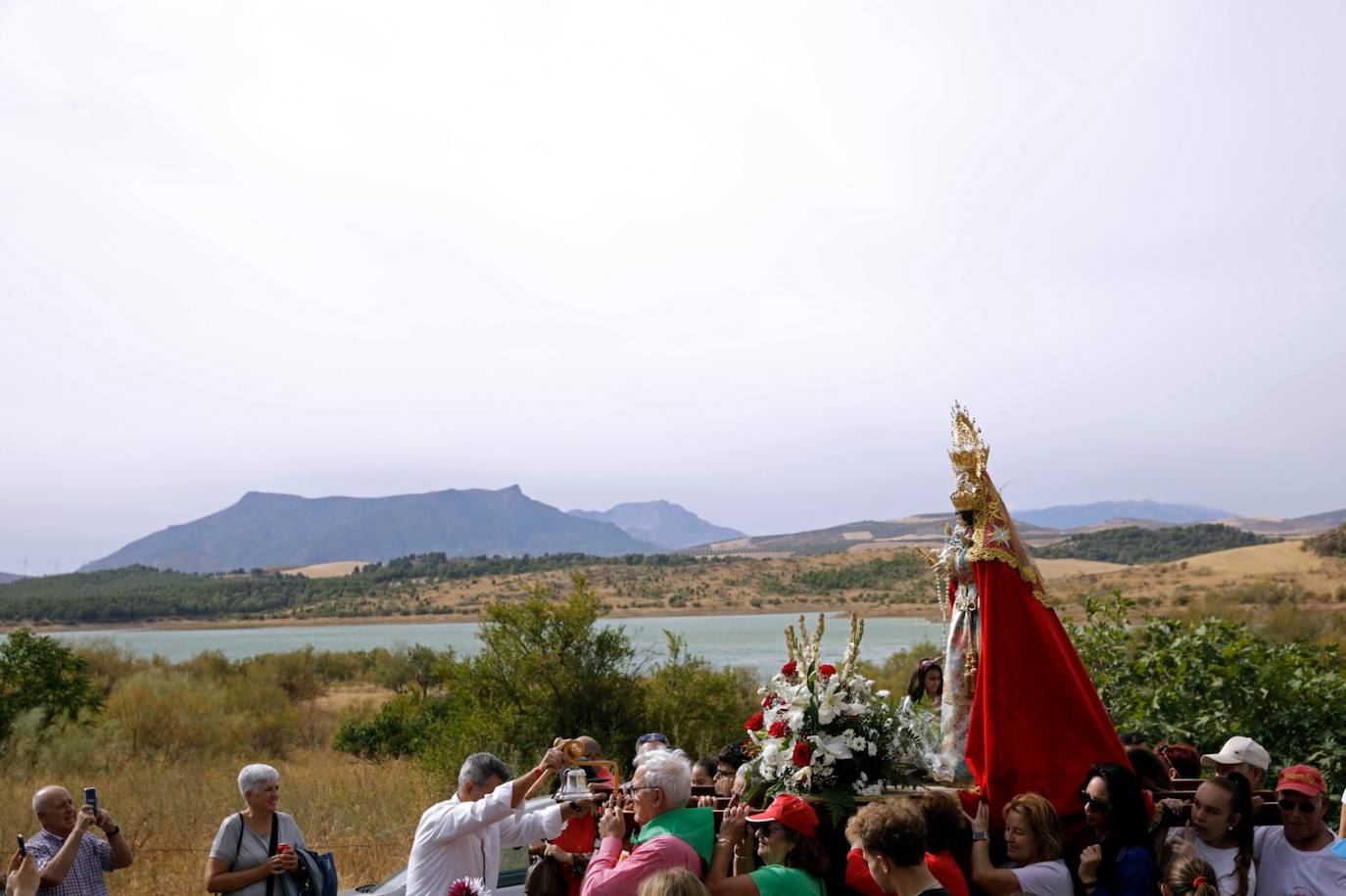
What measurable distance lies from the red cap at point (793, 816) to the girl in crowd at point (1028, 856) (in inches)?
32.5

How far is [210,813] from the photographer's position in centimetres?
1327

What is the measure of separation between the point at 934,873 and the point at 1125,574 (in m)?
61.3

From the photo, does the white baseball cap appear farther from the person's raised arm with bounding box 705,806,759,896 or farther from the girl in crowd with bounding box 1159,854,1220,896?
the person's raised arm with bounding box 705,806,759,896

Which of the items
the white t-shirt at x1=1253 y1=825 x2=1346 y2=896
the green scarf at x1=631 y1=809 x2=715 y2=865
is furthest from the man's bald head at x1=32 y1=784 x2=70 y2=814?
the white t-shirt at x1=1253 y1=825 x2=1346 y2=896

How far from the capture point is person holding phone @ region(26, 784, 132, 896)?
602cm

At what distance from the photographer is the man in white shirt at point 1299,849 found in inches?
202

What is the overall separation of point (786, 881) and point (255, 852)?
319cm

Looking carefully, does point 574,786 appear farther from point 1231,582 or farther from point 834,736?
point 1231,582

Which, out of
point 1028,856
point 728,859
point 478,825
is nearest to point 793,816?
point 728,859

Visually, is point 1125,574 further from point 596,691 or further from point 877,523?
point 877,523

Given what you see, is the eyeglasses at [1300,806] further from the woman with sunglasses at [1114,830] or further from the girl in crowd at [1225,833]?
the woman with sunglasses at [1114,830]

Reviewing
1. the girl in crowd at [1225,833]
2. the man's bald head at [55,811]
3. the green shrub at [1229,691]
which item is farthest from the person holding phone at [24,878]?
the green shrub at [1229,691]

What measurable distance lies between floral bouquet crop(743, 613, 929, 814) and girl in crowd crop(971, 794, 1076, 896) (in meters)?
0.53

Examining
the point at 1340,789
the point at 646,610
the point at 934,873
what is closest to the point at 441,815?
the point at 934,873
